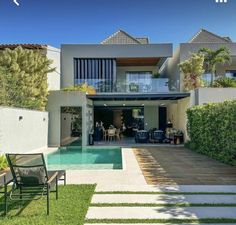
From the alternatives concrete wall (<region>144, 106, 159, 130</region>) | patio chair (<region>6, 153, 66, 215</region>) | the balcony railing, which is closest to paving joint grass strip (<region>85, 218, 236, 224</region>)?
patio chair (<region>6, 153, 66, 215</region>)

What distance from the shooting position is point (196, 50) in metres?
24.4

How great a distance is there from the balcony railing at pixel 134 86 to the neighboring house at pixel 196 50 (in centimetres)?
94

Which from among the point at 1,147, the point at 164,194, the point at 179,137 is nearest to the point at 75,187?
the point at 164,194

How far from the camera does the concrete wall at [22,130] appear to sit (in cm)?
1435

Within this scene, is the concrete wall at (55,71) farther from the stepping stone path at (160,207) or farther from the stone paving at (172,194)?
the stepping stone path at (160,207)

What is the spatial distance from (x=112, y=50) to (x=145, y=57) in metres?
2.64

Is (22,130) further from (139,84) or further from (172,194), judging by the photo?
(172,194)

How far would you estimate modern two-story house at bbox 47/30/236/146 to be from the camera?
73.7 feet

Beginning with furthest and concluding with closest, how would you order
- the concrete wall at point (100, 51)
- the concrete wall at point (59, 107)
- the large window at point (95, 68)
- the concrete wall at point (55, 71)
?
the large window at point (95, 68), the concrete wall at point (100, 51), the concrete wall at point (55, 71), the concrete wall at point (59, 107)

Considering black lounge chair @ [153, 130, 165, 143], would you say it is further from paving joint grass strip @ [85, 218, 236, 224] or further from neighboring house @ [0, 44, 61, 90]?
paving joint grass strip @ [85, 218, 236, 224]

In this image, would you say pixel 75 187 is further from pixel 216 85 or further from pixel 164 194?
pixel 216 85

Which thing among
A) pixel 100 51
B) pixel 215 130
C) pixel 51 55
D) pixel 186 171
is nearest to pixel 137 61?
pixel 100 51

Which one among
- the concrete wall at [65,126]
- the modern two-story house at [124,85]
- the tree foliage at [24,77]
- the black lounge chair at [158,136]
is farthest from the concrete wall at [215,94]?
the tree foliage at [24,77]

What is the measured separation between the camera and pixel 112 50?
83.9 feet
